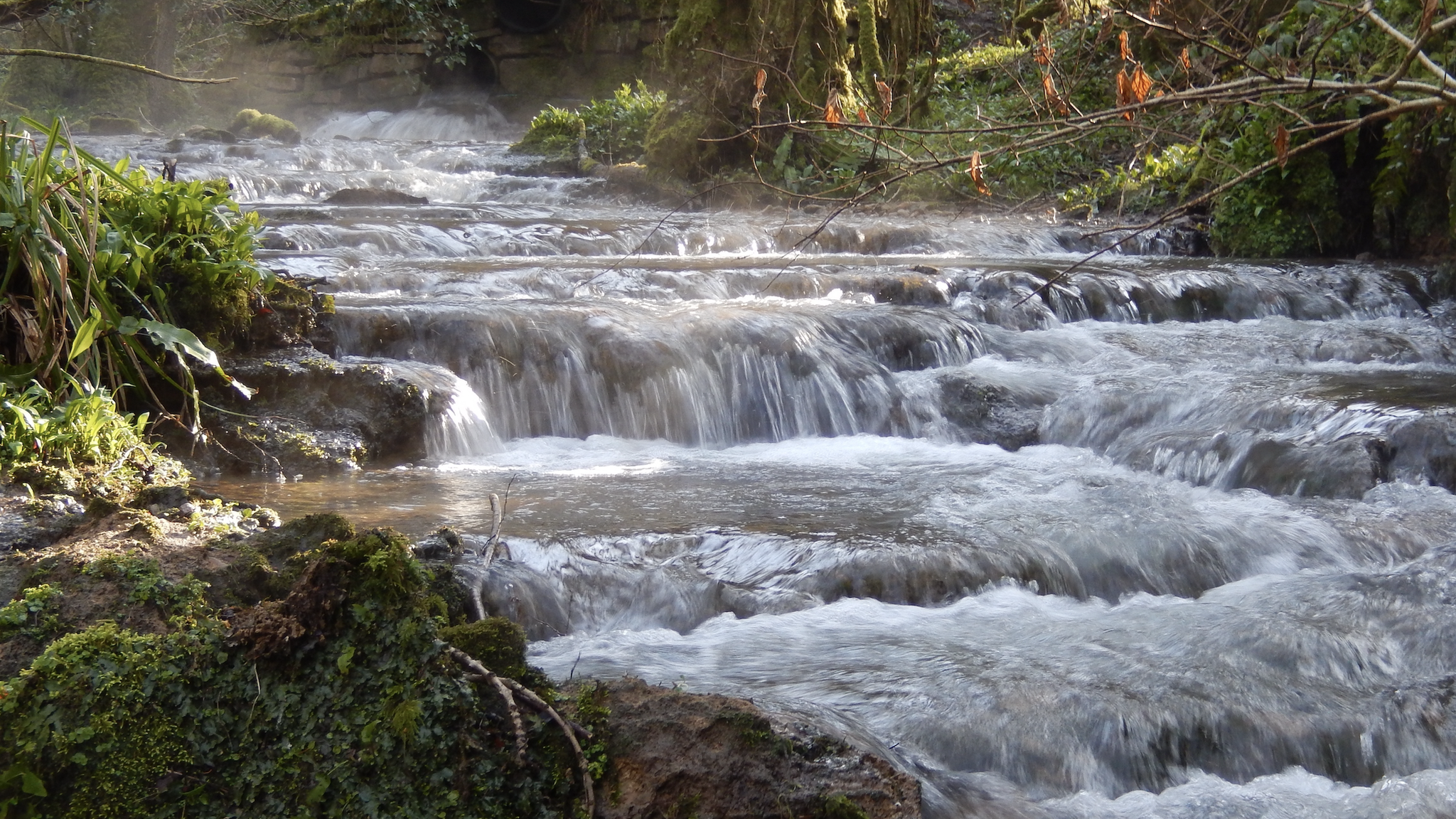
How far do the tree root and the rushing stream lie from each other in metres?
0.92

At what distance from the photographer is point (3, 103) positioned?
26297mm

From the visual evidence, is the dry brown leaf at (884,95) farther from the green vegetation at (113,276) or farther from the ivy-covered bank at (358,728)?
the green vegetation at (113,276)

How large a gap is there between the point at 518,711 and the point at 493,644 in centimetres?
20

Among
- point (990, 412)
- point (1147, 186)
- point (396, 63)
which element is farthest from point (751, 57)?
point (396, 63)

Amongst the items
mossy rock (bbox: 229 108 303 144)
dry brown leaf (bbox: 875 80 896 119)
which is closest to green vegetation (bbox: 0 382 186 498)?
dry brown leaf (bbox: 875 80 896 119)

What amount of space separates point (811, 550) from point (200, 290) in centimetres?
319

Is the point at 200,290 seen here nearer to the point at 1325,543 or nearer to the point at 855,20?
the point at 1325,543

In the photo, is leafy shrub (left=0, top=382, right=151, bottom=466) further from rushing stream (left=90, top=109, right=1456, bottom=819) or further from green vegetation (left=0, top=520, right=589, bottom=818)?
green vegetation (left=0, top=520, right=589, bottom=818)

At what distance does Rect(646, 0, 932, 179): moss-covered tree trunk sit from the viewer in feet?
43.4

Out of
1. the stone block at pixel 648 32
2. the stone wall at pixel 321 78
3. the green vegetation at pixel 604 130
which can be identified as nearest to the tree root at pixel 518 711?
the green vegetation at pixel 604 130

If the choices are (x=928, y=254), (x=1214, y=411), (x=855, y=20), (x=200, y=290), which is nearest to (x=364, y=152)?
(x=855, y=20)

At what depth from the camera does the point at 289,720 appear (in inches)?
88.9

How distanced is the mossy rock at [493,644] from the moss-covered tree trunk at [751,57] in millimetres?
11218

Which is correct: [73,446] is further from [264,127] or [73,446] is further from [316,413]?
[264,127]
